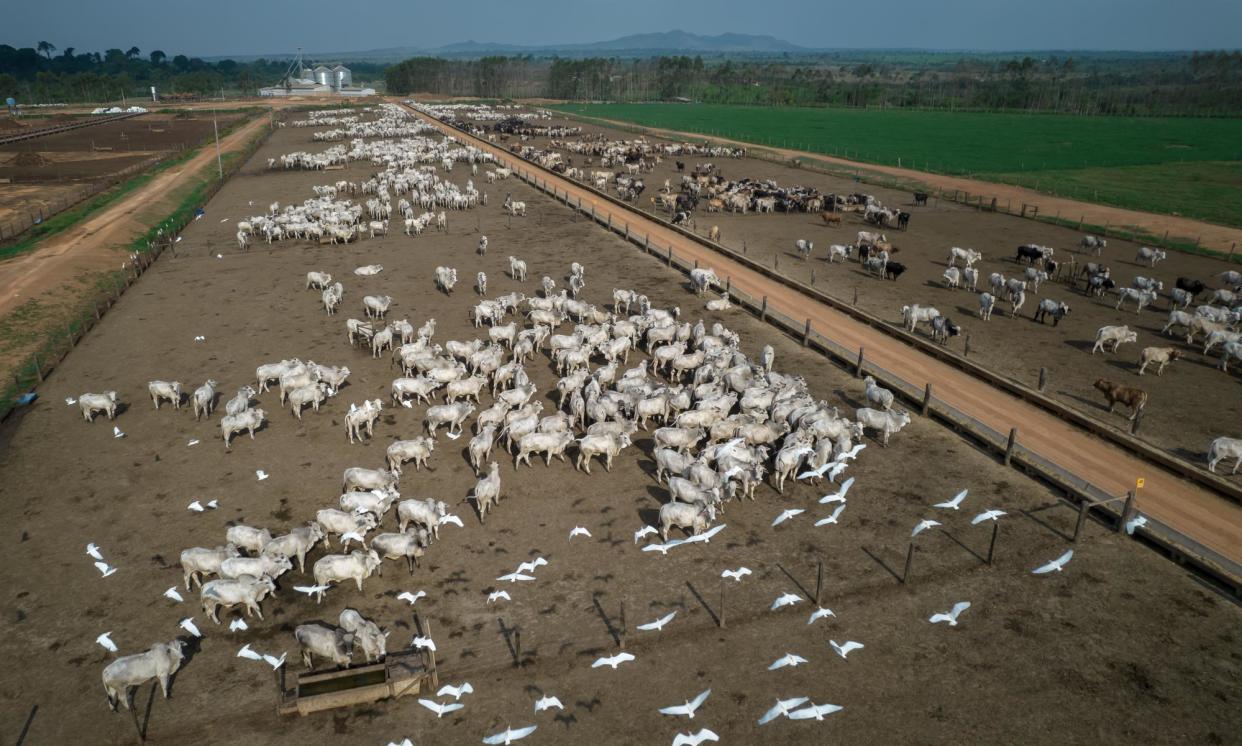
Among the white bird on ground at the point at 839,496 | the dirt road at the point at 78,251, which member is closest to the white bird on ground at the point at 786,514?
the white bird on ground at the point at 839,496

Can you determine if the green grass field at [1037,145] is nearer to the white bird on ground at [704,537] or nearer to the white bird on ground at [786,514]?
the white bird on ground at [786,514]

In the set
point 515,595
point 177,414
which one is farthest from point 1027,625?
point 177,414

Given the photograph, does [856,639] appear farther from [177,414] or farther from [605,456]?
[177,414]

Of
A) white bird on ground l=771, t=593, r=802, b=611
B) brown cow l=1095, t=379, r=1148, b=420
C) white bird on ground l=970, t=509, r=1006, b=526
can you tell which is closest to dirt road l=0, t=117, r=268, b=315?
white bird on ground l=771, t=593, r=802, b=611

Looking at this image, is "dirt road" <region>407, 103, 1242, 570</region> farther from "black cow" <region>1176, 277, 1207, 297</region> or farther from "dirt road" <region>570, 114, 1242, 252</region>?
"dirt road" <region>570, 114, 1242, 252</region>

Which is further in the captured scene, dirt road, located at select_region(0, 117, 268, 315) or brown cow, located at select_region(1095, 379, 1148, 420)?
dirt road, located at select_region(0, 117, 268, 315)
